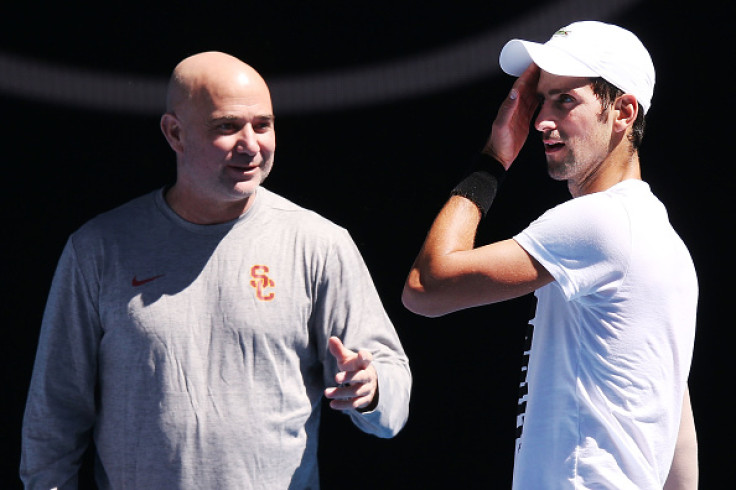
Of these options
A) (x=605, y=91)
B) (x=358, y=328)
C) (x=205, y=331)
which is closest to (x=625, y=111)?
(x=605, y=91)

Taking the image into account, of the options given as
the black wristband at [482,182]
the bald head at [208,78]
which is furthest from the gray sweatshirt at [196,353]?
the black wristband at [482,182]

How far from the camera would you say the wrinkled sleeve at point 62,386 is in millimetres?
2215

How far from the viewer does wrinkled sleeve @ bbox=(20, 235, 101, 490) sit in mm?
2215

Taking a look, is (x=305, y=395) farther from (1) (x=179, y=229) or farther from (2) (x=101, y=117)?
(2) (x=101, y=117)

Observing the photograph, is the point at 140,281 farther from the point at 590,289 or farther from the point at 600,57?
the point at 600,57

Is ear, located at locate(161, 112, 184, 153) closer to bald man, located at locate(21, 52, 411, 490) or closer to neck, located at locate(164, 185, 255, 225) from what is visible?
bald man, located at locate(21, 52, 411, 490)

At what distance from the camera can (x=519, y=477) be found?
1.99 meters

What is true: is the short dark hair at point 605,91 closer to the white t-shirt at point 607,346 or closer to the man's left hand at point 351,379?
the white t-shirt at point 607,346

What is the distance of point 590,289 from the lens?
75.0 inches

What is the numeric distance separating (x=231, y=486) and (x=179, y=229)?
2.07 ft

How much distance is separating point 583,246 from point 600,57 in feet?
1.49

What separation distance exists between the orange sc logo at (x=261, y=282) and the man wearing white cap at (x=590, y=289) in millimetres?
408

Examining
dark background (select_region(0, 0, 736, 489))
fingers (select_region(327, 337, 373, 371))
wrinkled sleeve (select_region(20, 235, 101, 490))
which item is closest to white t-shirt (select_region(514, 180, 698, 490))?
fingers (select_region(327, 337, 373, 371))

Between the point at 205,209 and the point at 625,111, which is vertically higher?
the point at 625,111
